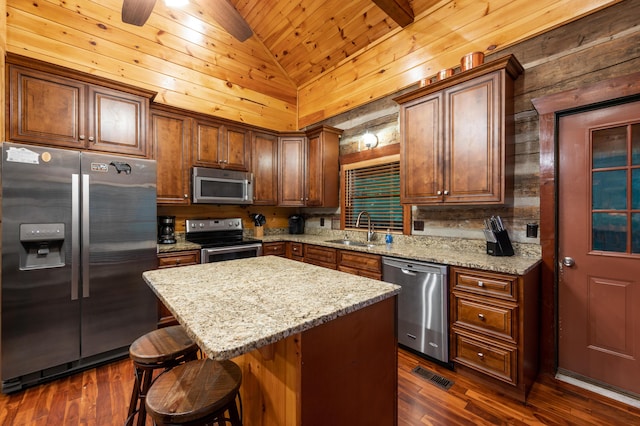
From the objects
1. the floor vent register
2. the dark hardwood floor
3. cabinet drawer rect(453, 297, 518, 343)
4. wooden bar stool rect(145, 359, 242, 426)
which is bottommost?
the dark hardwood floor

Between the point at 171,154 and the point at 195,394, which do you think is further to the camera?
the point at 171,154

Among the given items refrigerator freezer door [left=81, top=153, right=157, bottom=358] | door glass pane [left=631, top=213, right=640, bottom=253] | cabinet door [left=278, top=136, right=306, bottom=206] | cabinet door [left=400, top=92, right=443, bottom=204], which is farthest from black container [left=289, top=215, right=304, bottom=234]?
door glass pane [left=631, top=213, right=640, bottom=253]

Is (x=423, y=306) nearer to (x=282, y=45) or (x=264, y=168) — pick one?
(x=264, y=168)

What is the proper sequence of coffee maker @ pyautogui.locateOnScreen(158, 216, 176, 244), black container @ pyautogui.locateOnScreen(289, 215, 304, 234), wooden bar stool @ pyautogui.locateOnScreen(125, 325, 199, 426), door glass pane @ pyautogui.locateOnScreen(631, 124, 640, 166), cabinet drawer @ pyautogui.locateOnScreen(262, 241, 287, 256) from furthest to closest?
black container @ pyautogui.locateOnScreen(289, 215, 304, 234) < cabinet drawer @ pyautogui.locateOnScreen(262, 241, 287, 256) < coffee maker @ pyautogui.locateOnScreen(158, 216, 176, 244) < door glass pane @ pyautogui.locateOnScreen(631, 124, 640, 166) < wooden bar stool @ pyautogui.locateOnScreen(125, 325, 199, 426)

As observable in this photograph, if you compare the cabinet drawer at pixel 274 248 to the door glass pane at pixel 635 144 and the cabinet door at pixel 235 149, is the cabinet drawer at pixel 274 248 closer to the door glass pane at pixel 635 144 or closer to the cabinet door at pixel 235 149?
the cabinet door at pixel 235 149

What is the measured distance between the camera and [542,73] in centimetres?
228

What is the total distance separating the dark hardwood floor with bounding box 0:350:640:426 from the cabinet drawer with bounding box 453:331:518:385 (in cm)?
14

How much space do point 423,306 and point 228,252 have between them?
2.17 m

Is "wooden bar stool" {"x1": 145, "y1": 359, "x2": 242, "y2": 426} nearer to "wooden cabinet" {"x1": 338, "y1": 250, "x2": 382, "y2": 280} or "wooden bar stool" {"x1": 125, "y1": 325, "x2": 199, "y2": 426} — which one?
"wooden bar stool" {"x1": 125, "y1": 325, "x2": 199, "y2": 426}

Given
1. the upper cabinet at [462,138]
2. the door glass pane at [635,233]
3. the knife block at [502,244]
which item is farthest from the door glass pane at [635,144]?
the knife block at [502,244]

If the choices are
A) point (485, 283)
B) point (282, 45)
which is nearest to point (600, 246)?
point (485, 283)

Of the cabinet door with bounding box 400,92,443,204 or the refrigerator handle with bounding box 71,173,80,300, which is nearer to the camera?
the refrigerator handle with bounding box 71,173,80,300

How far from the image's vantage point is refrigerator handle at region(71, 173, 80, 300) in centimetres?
223

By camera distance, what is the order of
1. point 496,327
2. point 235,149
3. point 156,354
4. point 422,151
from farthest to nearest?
1. point 235,149
2. point 422,151
3. point 496,327
4. point 156,354
